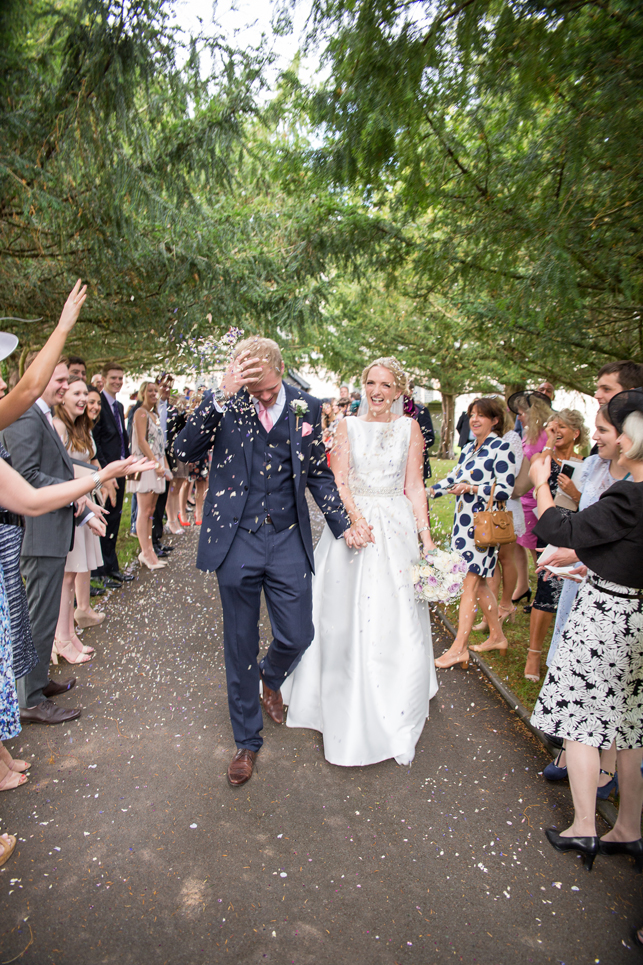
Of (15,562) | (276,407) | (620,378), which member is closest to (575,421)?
(620,378)

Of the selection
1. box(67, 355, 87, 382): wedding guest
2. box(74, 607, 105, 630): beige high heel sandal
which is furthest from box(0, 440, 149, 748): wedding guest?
box(67, 355, 87, 382): wedding guest

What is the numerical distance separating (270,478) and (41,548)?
1913mm

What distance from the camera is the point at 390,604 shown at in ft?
12.5

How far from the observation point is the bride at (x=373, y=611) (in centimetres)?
360

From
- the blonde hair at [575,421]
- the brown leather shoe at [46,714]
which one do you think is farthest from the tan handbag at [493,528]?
the brown leather shoe at [46,714]

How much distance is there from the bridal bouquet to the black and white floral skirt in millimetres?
1021

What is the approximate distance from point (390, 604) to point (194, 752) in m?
1.63

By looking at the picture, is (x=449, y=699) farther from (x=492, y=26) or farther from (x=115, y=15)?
(x=115, y=15)

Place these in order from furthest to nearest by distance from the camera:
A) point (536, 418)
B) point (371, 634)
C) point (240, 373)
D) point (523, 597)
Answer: point (523, 597) < point (536, 418) < point (371, 634) < point (240, 373)

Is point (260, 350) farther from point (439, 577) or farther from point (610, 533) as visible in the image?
point (610, 533)

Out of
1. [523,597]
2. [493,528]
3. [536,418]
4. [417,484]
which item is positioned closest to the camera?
[417,484]

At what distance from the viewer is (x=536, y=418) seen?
614 cm

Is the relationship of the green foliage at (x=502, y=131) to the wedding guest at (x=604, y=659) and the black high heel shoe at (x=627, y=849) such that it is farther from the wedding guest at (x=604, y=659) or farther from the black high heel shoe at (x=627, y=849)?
the black high heel shoe at (x=627, y=849)

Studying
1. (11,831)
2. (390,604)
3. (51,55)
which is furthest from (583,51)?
(11,831)
